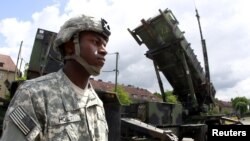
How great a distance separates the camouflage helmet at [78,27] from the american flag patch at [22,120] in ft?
1.35

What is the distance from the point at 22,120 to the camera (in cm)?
140

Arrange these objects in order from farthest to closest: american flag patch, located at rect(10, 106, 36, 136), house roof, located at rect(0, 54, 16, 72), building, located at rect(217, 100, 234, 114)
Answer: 1. house roof, located at rect(0, 54, 16, 72)
2. building, located at rect(217, 100, 234, 114)
3. american flag patch, located at rect(10, 106, 36, 136)

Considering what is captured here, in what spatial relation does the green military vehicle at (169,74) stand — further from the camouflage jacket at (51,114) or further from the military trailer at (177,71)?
the camouflage jacket at (51,114)

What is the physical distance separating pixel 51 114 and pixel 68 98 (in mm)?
128

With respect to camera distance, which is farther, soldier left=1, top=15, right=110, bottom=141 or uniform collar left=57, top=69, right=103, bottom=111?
uniform collar left=57, top=69, right=103, bottom=111

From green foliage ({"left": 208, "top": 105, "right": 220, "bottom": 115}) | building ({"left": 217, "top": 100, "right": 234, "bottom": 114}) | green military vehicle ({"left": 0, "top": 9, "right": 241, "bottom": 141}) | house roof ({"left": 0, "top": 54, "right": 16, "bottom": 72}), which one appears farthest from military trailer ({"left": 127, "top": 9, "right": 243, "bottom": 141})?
house roof ({"left": 0, "top": 54, "right": 16, "bottom": 72})

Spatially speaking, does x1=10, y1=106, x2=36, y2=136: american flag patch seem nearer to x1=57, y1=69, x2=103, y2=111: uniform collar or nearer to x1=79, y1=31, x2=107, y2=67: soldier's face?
x1=57, y1=69, x2=103, y2=111: uniform collar

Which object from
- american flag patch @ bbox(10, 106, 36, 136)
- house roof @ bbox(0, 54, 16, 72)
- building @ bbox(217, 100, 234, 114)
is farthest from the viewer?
house roof @ bbox(0, 54, 16, 72)

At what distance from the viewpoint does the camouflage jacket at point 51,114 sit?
140 cm

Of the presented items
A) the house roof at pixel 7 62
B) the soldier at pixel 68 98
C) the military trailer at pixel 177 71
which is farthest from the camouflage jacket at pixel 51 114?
the house roof at pixel 7 62

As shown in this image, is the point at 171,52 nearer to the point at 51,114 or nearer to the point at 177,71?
the point at 177,71

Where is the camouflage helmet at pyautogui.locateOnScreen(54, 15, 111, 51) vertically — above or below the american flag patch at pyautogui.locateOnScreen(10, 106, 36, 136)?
above

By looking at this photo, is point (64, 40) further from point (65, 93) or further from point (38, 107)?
point (38, 107)

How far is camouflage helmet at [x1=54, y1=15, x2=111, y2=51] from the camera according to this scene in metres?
1.68
